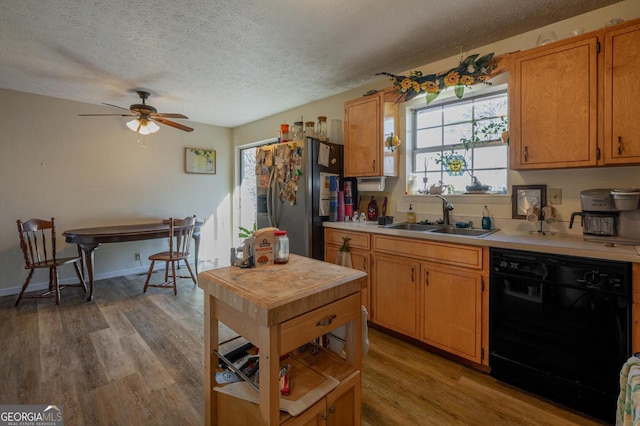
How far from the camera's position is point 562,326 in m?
1.68

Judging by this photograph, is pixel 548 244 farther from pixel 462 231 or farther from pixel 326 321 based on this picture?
pixel 326 321

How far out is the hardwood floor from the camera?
5.37 feet

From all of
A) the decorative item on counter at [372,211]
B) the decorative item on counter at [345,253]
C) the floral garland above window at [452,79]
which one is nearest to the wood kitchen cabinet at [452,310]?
the decorative item on counter at [345,253]

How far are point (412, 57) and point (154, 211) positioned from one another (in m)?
4.14

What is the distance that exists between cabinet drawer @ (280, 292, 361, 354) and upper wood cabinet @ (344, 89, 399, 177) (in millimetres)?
1802

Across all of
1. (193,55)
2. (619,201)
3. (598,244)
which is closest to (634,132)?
(619,201)

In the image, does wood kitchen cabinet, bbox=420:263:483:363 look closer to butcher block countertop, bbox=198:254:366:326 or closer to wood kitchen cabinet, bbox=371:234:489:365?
wood kitchen cabinet, bbox=371:234:489:365

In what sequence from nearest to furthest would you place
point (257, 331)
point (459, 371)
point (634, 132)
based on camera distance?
point (257, 331)
point (634, 132)
point (459, 371)

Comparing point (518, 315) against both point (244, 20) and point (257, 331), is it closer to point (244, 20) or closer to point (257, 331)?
point (257, 331)

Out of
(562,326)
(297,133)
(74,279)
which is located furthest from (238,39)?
(74,279)

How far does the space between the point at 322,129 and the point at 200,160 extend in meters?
2.54

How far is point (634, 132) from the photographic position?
1.67m

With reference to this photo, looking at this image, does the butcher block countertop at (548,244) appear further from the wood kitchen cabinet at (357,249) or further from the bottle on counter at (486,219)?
the wood kitchen cabinet at (357,249)

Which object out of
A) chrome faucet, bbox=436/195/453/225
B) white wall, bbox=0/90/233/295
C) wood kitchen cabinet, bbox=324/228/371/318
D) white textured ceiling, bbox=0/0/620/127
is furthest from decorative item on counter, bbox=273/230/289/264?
white wall, bbox=0/90/233/295
